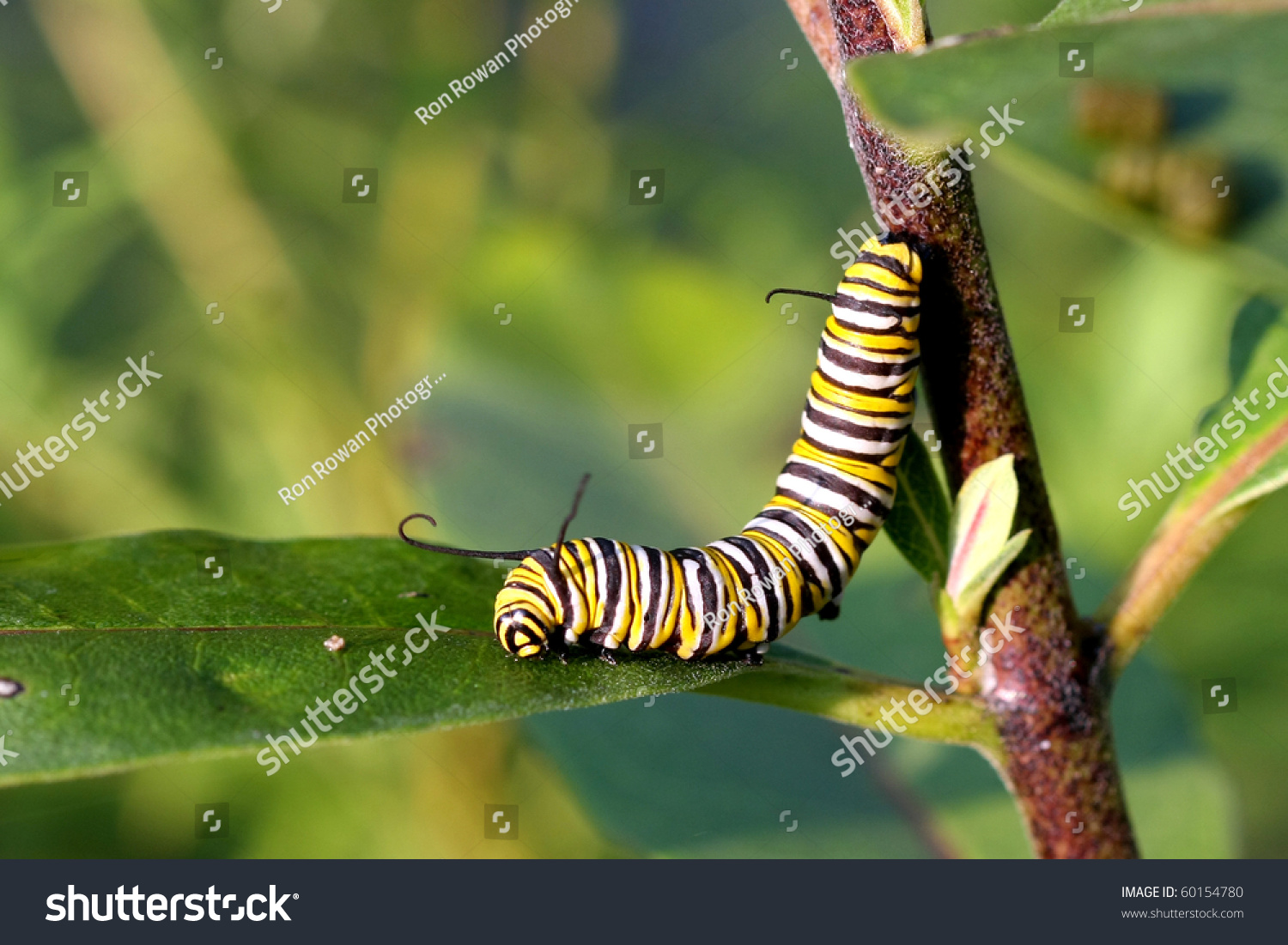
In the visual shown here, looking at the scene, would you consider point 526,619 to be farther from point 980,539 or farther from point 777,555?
point 980,539

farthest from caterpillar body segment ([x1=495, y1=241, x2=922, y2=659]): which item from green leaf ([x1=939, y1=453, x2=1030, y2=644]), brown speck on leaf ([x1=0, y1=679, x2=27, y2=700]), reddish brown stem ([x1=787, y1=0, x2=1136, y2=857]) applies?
brown speck on leaf ([x1=0, y1=679, x2=27, y2=700])

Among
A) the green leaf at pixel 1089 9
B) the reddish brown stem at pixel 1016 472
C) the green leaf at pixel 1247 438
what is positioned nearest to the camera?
the green leaf at pixel 1089 9

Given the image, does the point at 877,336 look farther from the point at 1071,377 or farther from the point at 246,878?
the point at 1071,377

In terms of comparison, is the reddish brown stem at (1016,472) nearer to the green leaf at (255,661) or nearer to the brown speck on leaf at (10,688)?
the green leaf at (255,661)

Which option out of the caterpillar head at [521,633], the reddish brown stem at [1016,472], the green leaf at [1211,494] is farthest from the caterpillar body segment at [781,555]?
the green leaf at [1211,494]

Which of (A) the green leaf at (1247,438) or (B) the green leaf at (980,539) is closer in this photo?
(B) the green leaf at (980,539)

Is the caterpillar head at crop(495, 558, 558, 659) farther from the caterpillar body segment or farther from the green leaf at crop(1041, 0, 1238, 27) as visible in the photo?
the green leaf at crop(1041, 0, 1238, 27)

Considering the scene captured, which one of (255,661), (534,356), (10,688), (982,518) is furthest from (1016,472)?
(534,356)

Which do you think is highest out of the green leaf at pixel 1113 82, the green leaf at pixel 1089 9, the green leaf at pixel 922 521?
the green leaf at pixel 1089 9
